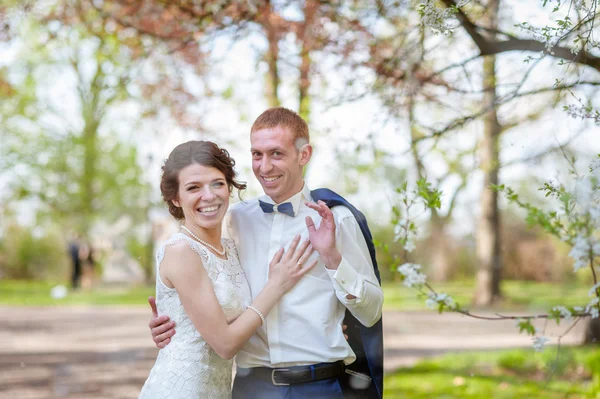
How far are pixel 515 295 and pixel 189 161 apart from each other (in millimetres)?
15560

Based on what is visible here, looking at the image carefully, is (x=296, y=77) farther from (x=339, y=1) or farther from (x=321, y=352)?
(x=321, y=352)

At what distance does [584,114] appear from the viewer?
2.65 metres

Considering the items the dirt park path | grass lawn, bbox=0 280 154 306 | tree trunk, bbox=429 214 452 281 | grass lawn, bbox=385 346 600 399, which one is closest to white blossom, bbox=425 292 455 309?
the dirt park path

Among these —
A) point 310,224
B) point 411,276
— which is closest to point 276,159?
point 310,224

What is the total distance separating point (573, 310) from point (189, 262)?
1.79 meters

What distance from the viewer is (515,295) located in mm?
16844

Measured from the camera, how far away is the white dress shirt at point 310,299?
2.65 m

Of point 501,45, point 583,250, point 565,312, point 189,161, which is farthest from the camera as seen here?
point 501,45

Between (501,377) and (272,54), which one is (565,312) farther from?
(272,54)

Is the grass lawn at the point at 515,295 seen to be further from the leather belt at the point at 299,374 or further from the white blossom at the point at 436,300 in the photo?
the leather belt at the point at 299,374

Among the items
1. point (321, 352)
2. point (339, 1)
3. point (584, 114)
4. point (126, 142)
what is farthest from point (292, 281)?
point (126, 142)

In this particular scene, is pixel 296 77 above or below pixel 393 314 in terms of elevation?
above

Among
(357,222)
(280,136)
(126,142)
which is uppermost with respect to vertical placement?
(126,142)

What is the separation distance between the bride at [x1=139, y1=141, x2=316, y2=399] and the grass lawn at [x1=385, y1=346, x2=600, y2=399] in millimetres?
3275
